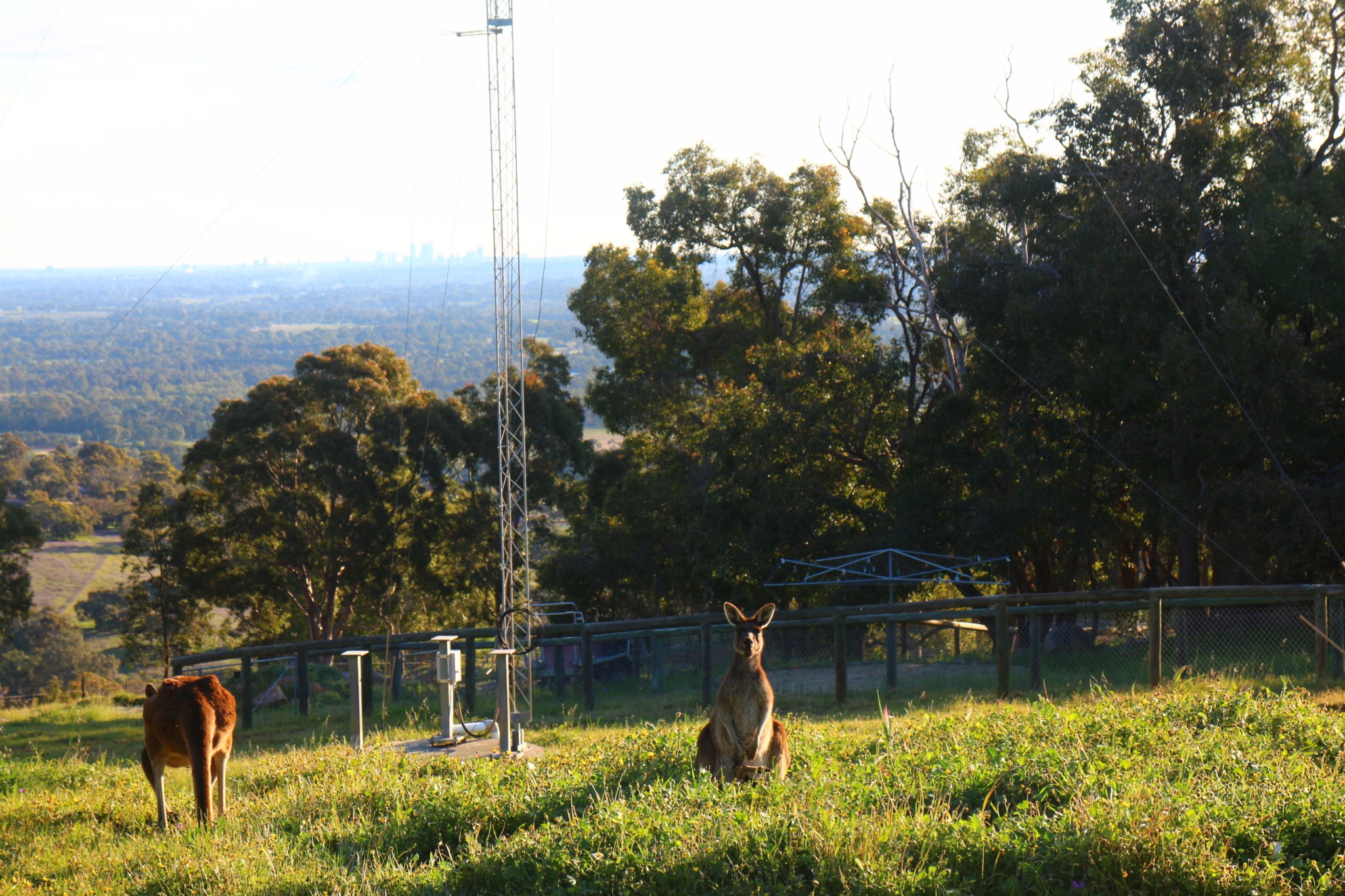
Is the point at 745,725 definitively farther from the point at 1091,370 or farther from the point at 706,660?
the point at 1091,370

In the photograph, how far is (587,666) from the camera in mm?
13664

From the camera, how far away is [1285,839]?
15.0 ft

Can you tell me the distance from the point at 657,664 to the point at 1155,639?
20.1 ft

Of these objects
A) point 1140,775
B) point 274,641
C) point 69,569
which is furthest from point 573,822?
point 69,569

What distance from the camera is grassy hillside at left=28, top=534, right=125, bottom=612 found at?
206 ft

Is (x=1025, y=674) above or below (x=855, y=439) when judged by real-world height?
below

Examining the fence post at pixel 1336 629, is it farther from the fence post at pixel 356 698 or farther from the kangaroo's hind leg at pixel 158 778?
the kangaroo's hind leg at pixel 158 778

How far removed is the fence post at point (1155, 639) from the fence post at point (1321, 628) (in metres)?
1.36

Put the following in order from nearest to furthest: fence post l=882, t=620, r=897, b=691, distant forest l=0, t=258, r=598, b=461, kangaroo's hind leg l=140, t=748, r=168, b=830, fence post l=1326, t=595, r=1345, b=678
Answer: kangaroo's hind leg l=140, t=748, r=168, b=830 → fence post l=1326, t=595, r=1345, b=678 → fence post l=882, t=620, r=897, b=691 → distant forest l=0, t=258, r=598, b=461

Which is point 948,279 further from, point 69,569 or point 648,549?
point 69,569

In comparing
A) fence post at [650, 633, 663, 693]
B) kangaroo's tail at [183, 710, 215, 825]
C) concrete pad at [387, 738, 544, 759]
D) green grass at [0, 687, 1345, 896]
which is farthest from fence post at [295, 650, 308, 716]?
kangaroo's tail at [183, 710, 215, 825]

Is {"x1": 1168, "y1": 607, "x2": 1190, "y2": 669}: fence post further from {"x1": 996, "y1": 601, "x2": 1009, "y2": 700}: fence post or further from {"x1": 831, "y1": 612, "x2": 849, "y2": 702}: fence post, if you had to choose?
{"x1": 831, "y1": 612, "x2": 849, "y2": 702}: fence post

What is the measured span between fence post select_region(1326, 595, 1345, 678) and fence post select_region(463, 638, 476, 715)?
9471 mm

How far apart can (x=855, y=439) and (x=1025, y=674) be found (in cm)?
1022
